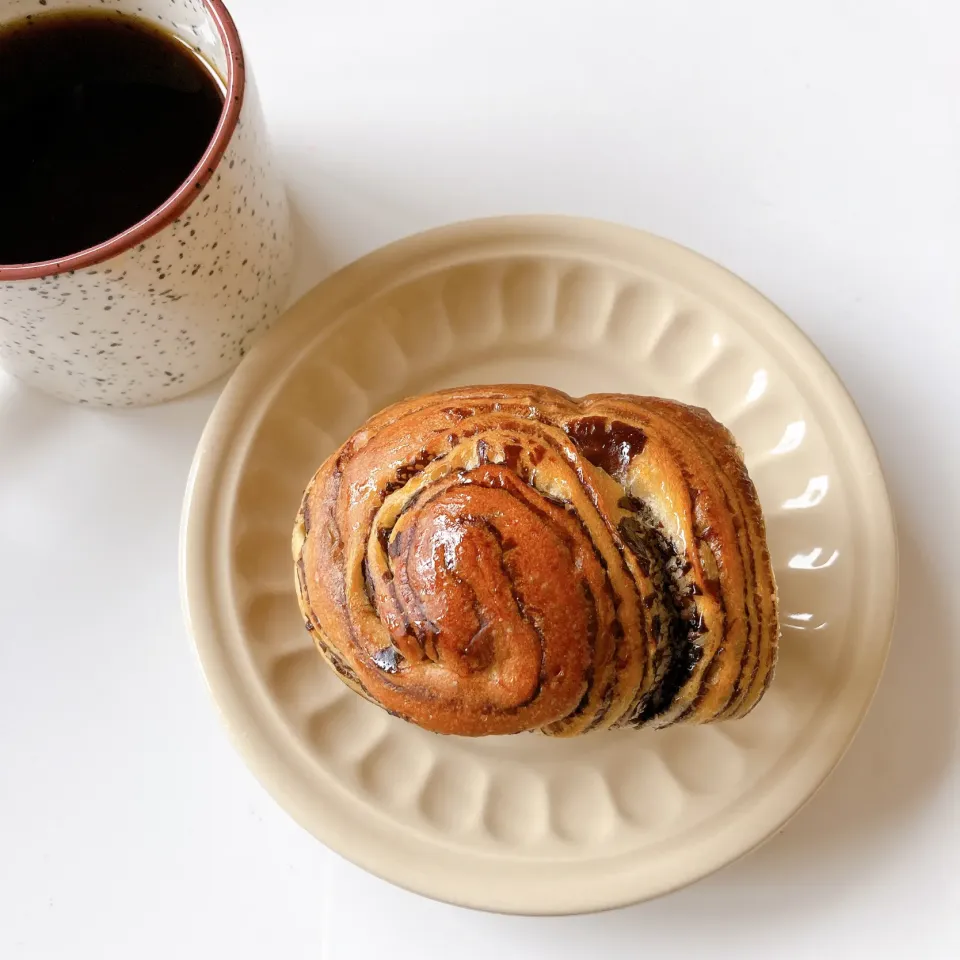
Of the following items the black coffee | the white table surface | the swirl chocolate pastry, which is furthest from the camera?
the white table surface

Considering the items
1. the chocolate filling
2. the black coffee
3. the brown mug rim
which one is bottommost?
the chocolate filling

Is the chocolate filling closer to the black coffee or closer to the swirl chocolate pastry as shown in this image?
the swirl chocolate pastry

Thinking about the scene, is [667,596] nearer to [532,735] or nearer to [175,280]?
[532,735]

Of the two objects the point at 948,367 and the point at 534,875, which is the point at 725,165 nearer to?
the point at 948,367

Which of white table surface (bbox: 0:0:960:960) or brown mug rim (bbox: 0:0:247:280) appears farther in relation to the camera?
white table surface (bbox: 0:0:960:960)

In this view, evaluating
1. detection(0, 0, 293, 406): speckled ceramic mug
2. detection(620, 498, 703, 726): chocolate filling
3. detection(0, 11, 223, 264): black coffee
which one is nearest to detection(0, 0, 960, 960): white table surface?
detection(0, 0, 293, 406): speckled ceramic mug

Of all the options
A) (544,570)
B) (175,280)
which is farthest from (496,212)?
(544,570)

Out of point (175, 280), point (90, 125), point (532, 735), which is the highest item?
point (90, 125)
